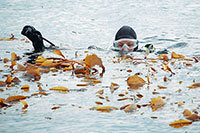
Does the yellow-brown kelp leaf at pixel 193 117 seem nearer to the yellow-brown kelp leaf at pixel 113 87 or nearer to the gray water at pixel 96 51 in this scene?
the gray water at pixel 96 51

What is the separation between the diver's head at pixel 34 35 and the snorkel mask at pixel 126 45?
1.91 m

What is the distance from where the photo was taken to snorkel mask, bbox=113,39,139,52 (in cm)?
848

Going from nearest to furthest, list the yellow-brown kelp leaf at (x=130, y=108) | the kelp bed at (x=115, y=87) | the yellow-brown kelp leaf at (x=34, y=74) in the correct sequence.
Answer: the yellow-brown kelp leaf at (x=130, y=108)
the kelp bed at (x=115, y=87)
the yellow-brown kelp leaf at (x=34, y=74)

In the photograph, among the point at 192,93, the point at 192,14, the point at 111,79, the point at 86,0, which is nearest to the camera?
the point at 192,93

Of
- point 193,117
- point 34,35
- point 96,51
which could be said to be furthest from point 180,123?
point 96,51

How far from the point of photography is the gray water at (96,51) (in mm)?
2994

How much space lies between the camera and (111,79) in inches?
187

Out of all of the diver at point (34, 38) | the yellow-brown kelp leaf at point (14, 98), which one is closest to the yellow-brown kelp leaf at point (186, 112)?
the yellow-brown kelp leaf at point (14, 98)

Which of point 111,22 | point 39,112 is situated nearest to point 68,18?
point 111,22

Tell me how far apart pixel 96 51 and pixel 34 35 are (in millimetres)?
1970

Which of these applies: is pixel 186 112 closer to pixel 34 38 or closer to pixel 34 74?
pixel 34 74

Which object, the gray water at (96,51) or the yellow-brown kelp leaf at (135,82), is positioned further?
the yellow-brown kelp leaf at (135,82)

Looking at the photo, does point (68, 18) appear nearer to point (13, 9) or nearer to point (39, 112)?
point (13, 9)

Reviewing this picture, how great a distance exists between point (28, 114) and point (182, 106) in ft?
4.94
